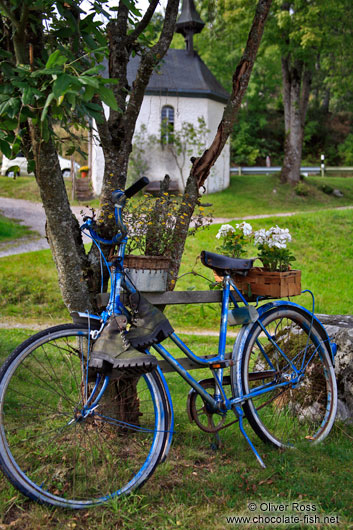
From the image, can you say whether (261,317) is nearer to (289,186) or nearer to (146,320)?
(146,320)

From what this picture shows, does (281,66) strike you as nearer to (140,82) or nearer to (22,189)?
(22,189)

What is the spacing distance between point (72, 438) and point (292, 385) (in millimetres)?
1651

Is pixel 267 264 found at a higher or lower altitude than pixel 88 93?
lower

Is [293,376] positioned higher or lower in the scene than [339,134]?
lower

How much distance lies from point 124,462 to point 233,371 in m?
0.88

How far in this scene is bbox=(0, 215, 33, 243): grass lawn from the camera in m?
14.9

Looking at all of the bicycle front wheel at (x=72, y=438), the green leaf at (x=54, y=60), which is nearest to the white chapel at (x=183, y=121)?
the bicycle front wheel at (x=72, y=438)

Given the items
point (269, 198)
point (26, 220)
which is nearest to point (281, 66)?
point (269, 198)

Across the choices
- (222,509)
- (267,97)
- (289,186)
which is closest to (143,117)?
(289,186)

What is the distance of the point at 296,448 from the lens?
12.1 ft

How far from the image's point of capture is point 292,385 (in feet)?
12.8

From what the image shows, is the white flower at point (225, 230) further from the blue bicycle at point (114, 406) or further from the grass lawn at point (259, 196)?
the grass lawn at point (259, 196)

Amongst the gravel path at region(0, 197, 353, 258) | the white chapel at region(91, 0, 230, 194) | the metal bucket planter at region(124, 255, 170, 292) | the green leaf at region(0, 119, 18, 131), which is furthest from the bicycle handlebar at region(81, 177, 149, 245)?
the white chapel at region(91, 0, 230, 194)

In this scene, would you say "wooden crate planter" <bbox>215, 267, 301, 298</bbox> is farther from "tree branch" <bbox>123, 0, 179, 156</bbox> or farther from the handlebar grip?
"tree branch" <bbox>123, 0, 179, 156</bbox>
